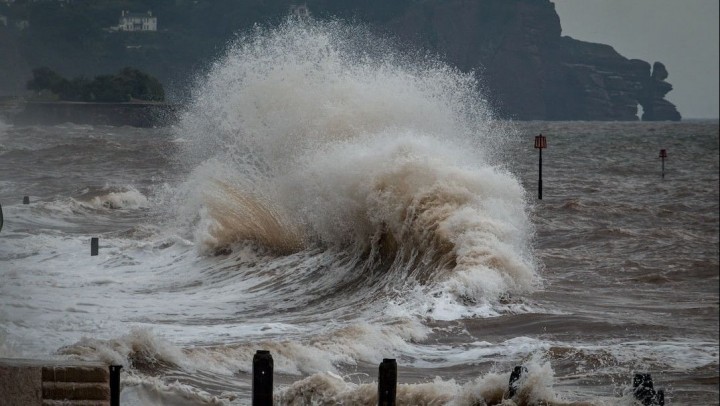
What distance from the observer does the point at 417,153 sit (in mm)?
15516

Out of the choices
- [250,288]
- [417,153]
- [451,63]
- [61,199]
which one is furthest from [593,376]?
[451,63]

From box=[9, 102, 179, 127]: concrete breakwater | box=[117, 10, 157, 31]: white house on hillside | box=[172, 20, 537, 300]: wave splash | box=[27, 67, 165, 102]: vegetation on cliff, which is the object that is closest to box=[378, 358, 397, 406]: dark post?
box=[172, 20, 537, 300]: wave splash

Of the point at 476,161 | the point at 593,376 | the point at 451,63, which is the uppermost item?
the point at 451,63

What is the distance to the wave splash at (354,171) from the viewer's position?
13.5 metres

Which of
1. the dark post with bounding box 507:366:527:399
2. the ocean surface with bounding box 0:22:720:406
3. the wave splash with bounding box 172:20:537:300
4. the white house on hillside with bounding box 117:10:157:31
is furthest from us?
the white house on hillside with bounding box 117:10:157:31

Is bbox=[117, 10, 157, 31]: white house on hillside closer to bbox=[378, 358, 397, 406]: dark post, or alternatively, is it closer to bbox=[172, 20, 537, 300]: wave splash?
bbox=[172, 20, 537, 300]: wave splash

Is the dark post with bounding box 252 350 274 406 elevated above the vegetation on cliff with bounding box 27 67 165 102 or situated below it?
below

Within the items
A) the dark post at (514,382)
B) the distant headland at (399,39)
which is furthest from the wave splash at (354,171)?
the distant headland at (399,39)

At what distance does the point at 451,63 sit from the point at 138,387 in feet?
375

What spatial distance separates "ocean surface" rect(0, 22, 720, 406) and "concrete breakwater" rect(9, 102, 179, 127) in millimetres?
75322

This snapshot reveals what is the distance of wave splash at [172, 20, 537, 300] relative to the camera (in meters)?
13.5

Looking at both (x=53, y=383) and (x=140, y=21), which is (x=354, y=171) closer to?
(x=53, y=383)

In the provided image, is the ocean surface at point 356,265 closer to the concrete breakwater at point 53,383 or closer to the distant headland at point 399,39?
the concrete breakwater at point 53,383

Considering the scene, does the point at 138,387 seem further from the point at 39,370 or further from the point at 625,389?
the point at 625,389
